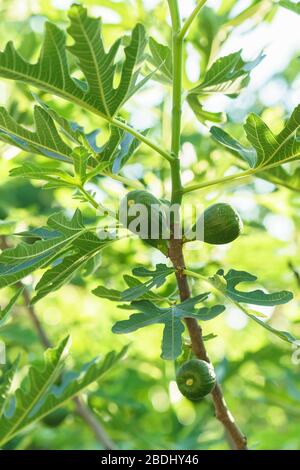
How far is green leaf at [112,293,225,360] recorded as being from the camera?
1.42 metres

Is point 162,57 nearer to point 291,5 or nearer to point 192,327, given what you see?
point 291,5

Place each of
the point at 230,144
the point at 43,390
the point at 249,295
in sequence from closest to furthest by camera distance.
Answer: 1. the point at 249,295
2. the point at 230,144
3. the point at 43,390

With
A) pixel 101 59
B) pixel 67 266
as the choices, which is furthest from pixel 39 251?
pixel 101 59

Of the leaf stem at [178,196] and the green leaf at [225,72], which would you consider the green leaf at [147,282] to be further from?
the green leaf at [225,72]

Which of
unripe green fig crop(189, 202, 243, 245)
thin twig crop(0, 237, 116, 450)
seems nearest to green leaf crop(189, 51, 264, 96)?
unripe green fig crop(189, 202, 243, 245)

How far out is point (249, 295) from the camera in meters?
1.53

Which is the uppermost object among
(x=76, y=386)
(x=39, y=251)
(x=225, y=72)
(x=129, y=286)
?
(x=225, y=72)

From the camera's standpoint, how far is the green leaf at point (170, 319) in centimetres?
142

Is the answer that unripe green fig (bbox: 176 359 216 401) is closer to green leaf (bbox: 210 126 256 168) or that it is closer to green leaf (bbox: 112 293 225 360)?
green leaf (bbox: 112 293 225 360)

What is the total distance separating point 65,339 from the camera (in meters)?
1.78

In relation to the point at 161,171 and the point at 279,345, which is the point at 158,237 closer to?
the point at 161,171

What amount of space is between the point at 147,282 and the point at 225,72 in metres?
0.53

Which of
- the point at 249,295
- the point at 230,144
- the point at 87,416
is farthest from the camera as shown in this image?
the point at 87,416

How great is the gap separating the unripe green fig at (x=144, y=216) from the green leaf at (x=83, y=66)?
0.63ft
